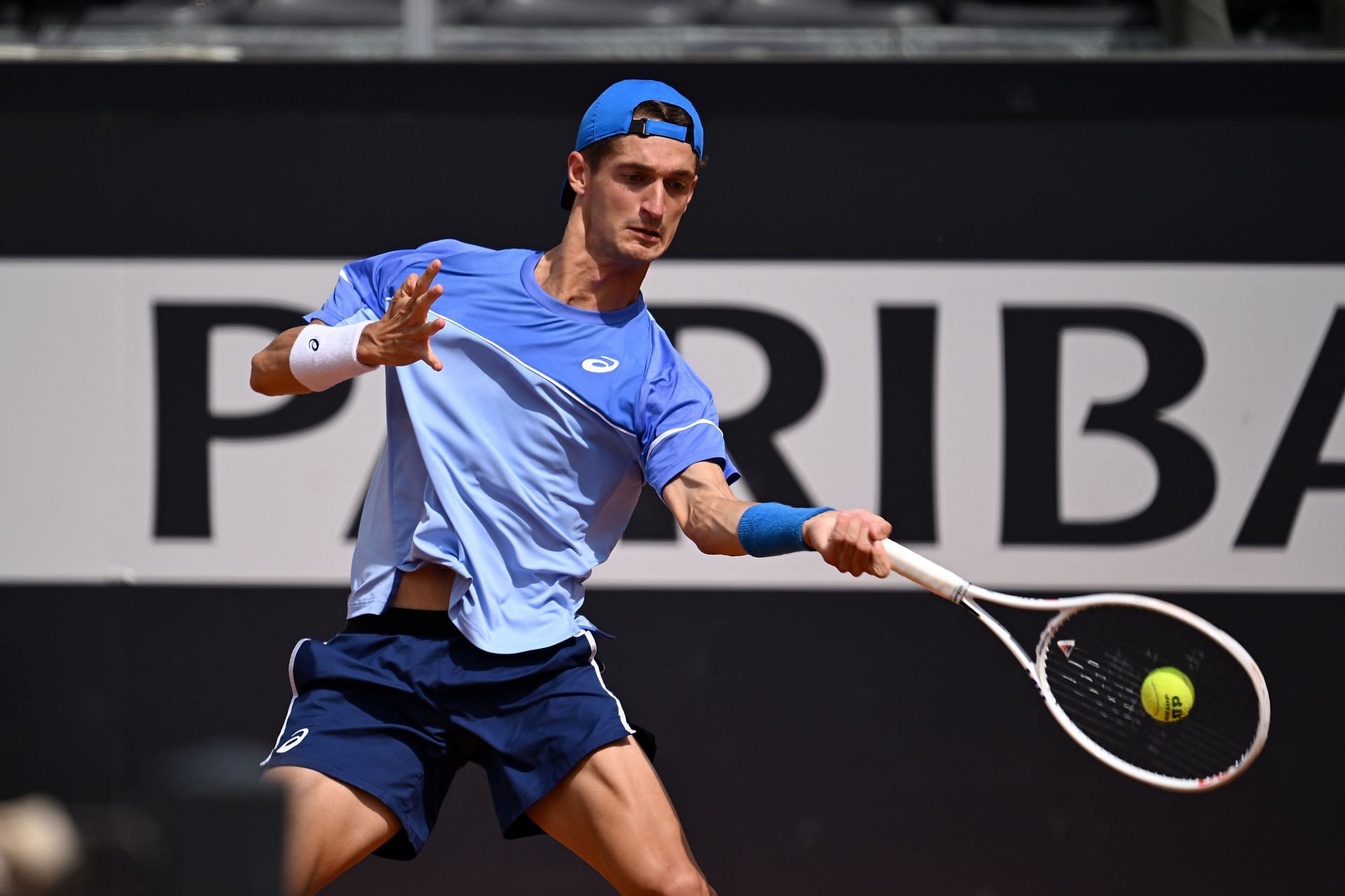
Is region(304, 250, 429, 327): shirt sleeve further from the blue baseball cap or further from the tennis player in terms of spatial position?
the blue baseball cap

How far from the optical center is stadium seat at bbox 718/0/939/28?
4312 millimetres

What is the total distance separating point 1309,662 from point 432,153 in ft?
8.44

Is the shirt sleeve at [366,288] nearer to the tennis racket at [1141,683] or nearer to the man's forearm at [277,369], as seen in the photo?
the man's forearm at [277,369]

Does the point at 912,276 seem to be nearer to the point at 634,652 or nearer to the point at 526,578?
the point at 634,652

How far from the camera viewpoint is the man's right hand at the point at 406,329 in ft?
8.18

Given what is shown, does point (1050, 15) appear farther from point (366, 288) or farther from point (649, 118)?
point (366, 288)

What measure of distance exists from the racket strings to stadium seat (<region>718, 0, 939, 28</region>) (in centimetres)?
173

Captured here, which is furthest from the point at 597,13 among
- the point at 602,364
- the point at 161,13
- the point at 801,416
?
the point at 602,364

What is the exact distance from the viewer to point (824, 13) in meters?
4.35

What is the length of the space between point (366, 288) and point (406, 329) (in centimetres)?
40

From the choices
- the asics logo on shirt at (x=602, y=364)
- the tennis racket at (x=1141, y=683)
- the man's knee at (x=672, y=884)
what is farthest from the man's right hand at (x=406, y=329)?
the tennis racket at (x=1141, y=683)

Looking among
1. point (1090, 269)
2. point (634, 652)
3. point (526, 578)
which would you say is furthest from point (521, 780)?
point (1090, 269)

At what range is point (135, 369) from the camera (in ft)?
13.2

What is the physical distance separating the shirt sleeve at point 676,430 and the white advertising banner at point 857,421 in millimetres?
1198
